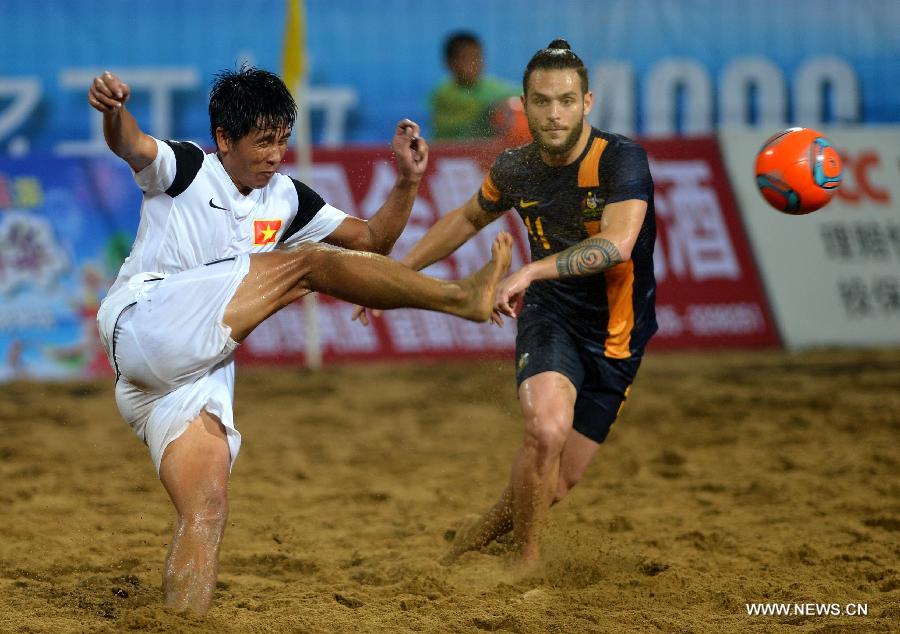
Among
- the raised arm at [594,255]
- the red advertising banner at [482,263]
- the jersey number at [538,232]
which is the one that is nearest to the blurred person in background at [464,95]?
the red advertising banner at [482,263]

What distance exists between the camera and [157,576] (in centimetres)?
534

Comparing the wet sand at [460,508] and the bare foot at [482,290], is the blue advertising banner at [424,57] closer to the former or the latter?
the wet sand at [460,508]

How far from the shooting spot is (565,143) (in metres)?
5.27

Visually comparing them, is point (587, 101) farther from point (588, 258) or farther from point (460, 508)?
point (460, 508)

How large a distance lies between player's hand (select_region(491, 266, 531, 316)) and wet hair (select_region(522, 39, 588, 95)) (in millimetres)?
940

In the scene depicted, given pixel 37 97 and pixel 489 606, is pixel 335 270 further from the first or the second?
pixel 37 97

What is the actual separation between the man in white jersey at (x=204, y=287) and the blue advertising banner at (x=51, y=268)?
19.8 feet

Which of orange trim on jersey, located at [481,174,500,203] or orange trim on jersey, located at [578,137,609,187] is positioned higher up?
orange trim on jersey, located at [578,137,609,187]

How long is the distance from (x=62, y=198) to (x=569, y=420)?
688 centimetres

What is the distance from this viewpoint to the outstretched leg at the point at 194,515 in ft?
14.8

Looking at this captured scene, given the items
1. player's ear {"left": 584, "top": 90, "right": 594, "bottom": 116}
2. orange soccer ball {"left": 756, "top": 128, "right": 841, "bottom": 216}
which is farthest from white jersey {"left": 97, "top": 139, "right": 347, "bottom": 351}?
orange soccer ball {"left": 756, "top": 128, "right": 841, "bottom": 216}

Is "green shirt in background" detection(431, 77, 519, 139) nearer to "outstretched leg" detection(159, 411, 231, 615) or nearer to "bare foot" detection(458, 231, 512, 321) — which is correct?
"bare foot" detection(458, 231, 512, 321)

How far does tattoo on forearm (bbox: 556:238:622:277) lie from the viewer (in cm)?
502

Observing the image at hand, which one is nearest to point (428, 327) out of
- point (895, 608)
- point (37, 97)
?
point (37, 97)
